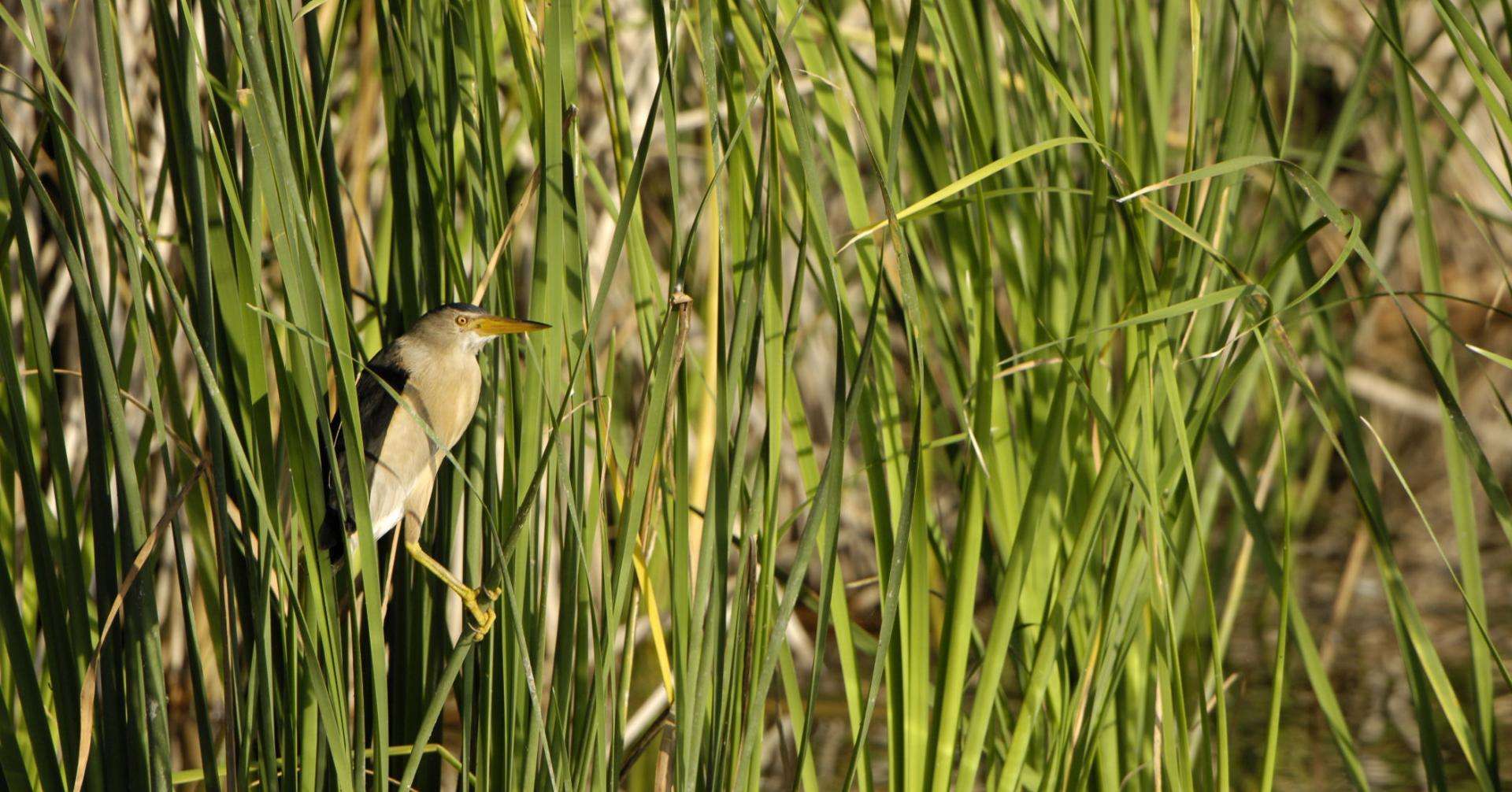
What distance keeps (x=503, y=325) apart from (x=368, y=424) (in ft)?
1.84

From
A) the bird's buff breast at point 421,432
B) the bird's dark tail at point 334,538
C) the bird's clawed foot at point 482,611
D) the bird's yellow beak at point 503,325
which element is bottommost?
the bird's dark tail at point 334,538

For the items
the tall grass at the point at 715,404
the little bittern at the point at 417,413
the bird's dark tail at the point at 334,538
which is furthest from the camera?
the bird's dark tail at the point at 334,538

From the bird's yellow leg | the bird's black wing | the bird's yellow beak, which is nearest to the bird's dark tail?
the bird's black wing

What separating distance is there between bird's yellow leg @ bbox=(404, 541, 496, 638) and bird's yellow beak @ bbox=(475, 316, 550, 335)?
237 millimetres

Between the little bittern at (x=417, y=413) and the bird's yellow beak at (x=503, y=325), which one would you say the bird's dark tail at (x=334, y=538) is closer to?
the little bittern at (x=417, y=413)

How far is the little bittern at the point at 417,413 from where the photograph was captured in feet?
4.99

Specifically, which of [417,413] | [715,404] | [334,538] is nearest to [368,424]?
[334,538]

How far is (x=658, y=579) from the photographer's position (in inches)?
140

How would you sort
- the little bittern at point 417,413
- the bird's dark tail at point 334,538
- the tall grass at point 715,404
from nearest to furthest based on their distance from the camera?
1. the tall grass at point 715,404
2. the little bittern at point 417,413
3. the bird's dark tail at point 334,538

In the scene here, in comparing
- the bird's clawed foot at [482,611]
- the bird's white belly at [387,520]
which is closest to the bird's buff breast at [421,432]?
the bird's white belly at [387,520]

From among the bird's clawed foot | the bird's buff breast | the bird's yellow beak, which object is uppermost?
the bird's yellow beak

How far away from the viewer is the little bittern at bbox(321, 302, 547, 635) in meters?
1.52

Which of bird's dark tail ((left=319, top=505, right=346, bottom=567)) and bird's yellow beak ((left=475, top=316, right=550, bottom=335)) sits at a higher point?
bird's yellow beak ((left=475, top=316, right=550, bottom=335))

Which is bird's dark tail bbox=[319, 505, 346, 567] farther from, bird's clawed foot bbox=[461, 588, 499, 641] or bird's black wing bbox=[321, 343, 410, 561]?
bird's clawed foot bbox=[461, 588, 499, 641]
